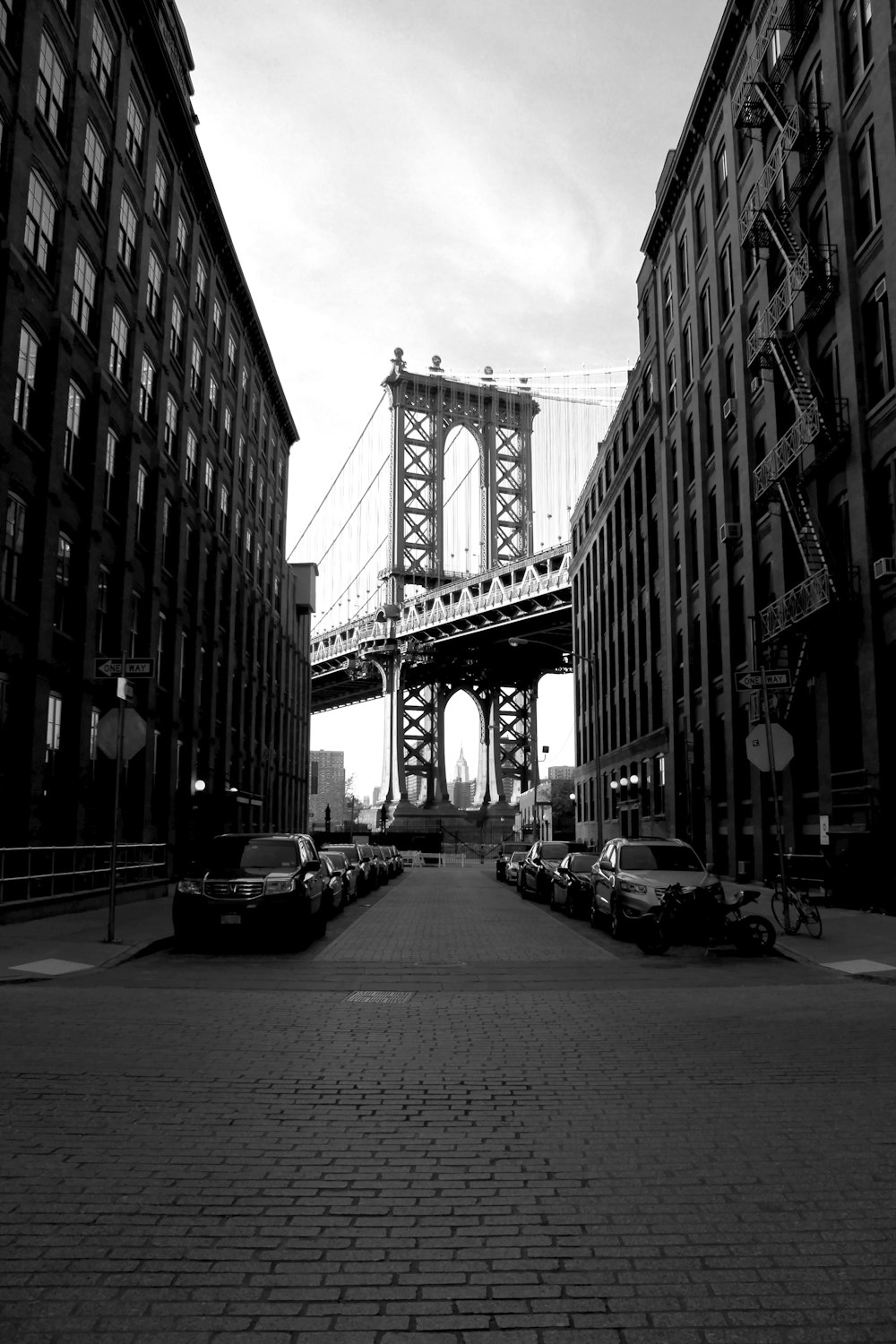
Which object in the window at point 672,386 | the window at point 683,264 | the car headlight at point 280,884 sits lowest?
the car headlight at point 280,884

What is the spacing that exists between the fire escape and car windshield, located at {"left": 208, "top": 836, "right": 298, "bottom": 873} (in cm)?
1327

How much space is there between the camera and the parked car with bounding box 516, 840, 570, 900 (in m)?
27.2

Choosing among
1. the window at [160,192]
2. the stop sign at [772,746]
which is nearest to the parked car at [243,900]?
the stop sign at [772,746]

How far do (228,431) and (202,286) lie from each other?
6284 mm

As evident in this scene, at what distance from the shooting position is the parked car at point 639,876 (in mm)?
16922

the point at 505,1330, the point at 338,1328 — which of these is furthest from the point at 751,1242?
the point at 338,1328

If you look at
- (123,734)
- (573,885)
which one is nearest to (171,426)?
(573,885)

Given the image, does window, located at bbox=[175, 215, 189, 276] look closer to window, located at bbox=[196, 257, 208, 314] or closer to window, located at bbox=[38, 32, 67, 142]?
window, located at bbox=[196, 257, 208, 314]

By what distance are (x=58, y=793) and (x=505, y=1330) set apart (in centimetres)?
2219

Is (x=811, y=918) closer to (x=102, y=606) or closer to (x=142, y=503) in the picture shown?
(x=102, y=606)

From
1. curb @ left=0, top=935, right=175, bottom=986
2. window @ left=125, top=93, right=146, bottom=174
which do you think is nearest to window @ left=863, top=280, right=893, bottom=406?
curb @ left=0, top=935, right=175, bottom=986

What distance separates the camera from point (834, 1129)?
6152mm

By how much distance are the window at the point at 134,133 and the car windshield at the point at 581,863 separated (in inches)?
867

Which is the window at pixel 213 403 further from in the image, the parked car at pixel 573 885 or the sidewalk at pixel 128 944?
the sidewalk at pixel 128 944
